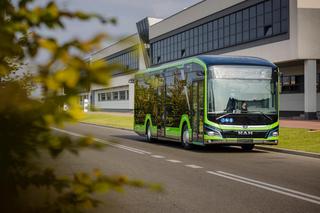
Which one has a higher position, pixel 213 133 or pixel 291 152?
pixel 213 133

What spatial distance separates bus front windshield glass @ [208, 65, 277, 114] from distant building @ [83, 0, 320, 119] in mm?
10711

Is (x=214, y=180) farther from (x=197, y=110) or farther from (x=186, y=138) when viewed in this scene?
(x=186, y=138)

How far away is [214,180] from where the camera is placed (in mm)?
10875

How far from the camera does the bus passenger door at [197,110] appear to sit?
1797 centimetres

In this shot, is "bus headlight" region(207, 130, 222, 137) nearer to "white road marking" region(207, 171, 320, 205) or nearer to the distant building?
"white road marking" region(207, 171, 320, 205)

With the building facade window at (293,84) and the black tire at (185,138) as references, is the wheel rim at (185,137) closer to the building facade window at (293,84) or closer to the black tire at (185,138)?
the black tire at (185,138)

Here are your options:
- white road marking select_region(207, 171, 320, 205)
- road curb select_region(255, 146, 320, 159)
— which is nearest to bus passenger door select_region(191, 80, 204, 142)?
road curb select_region(255, 146, 320, 159)

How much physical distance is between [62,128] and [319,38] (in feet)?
127

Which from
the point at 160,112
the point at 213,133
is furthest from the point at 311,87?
the point at 213,133

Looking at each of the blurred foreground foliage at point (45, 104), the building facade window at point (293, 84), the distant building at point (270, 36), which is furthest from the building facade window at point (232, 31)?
the blurred foreground foliage at point (45, 104)

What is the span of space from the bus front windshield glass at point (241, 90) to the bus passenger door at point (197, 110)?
443mm

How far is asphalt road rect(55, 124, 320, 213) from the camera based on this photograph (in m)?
7.97

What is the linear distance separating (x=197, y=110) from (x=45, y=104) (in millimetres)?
16643

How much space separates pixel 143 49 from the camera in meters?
2.10
